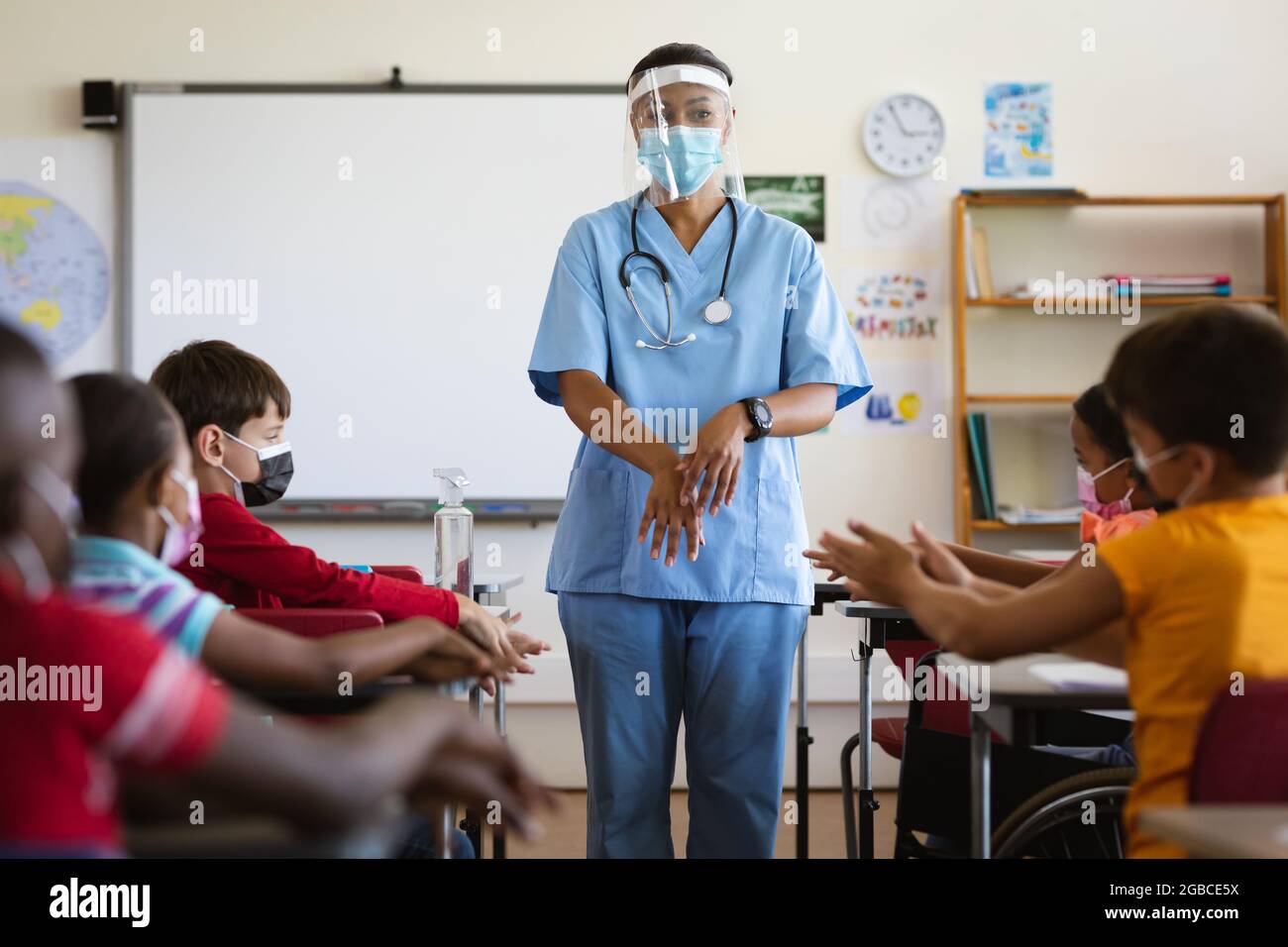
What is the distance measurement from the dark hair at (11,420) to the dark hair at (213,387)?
117cm

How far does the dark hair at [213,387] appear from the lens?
191 cm

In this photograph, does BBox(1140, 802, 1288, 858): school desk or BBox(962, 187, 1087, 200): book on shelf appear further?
BBox(962, 187, 1087, 200): book on shelf

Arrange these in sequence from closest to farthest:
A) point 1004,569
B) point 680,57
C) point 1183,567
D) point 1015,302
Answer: point 1183,567, point 1004,569, point 680,57, point 1015,302

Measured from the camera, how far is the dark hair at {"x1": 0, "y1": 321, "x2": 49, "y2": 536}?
73 centimetres

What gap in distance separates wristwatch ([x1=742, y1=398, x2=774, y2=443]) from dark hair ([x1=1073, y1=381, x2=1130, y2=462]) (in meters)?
0.75

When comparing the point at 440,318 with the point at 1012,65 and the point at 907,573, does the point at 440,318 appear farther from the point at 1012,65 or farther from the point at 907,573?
the point at 907,573

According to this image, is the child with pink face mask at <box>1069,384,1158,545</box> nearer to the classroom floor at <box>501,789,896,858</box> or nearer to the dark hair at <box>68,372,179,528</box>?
the classroom floor at <box>501,789,896,858</box>

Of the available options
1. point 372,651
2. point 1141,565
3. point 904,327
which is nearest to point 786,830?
point 904,327

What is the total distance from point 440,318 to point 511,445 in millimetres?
464

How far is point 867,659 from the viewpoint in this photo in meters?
2.27

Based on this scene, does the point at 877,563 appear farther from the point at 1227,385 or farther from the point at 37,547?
the point at 37,547

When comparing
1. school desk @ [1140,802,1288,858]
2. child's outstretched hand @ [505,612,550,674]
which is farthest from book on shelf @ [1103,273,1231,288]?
school desk @ [1140,802,1288,858]

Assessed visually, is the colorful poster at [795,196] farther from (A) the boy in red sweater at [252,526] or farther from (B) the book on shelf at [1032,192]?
(A) the boy in red sweater at [252,526]

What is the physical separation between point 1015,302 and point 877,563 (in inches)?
97.1
